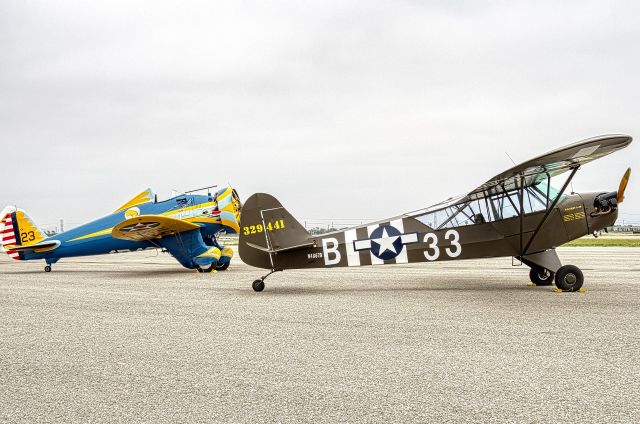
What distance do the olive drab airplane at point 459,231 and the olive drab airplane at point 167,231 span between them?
6415 millimetres

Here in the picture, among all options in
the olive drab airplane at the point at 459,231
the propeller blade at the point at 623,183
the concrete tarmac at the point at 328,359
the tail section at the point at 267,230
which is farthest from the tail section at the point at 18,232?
the propeller blade at the point at 623,183

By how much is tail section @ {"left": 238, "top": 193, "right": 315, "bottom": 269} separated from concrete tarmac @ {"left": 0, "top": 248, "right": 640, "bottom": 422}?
1.77 m

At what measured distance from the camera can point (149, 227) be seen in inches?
648

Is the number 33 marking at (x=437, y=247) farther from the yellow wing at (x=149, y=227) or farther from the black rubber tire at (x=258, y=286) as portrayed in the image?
the yellow wing at (x=149, y=227)

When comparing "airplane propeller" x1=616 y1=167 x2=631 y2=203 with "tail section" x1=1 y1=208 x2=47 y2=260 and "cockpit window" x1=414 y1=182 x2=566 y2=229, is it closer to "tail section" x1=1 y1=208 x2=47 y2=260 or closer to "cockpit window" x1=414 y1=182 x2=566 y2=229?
"cockpit window" x1=414 y1=182 x2=566 y2=229

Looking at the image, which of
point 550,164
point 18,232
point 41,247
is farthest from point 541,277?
point 18,232

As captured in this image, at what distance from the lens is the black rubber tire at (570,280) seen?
9.67 metres

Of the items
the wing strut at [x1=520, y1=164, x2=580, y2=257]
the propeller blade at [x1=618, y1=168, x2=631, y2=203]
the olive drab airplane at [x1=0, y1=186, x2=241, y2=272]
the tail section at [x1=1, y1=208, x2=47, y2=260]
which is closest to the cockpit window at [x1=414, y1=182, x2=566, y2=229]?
the wing strut at [x1=520, y1=164, x2=580, y2=257]

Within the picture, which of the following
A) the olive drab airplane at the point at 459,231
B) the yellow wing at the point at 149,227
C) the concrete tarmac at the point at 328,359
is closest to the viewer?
the concrete tarmac at the point at 328,359

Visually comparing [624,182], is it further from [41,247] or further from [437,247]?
[41,247]

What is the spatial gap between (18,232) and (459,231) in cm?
1900


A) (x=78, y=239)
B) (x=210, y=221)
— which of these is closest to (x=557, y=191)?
(x=210, y=221)

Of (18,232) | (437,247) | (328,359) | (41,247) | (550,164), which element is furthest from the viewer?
(18,232)

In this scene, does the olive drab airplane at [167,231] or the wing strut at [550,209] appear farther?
the olive drab airplane at [167,231]
